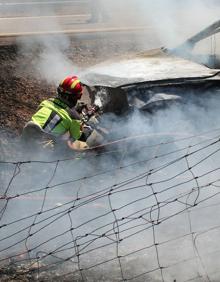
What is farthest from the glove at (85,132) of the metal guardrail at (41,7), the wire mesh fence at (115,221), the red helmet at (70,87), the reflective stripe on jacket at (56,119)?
the metal guardrail at (41,7)

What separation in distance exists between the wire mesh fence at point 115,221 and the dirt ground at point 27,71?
188 centimetres

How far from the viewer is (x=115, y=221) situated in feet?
15.8

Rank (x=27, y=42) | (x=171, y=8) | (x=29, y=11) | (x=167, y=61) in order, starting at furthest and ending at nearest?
(x=29, y=11)
(x=171, y=8)
(x=27, y=42)
(x=167, y=61)

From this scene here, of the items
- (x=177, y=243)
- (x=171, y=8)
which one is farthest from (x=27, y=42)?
(x=177, y=243)

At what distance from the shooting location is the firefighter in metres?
6.07

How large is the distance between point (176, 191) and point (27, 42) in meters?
7.06

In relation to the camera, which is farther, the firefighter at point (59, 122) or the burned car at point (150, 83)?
the burned car at point (150, 83)

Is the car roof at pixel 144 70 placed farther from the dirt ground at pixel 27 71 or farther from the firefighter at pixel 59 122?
the dirt ground at pixel 27 71

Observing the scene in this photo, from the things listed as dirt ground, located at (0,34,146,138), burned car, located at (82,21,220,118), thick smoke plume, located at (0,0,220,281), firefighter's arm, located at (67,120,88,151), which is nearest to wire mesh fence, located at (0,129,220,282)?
thick smoke plume, located at (0,0,220,281)

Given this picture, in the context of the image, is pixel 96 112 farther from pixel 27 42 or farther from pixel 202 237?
pixel 27 42

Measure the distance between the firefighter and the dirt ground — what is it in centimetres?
222

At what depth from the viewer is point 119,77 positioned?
265 inches

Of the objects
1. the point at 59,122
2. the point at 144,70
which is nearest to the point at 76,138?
the point at 59,122

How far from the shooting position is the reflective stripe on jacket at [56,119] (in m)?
6.12
